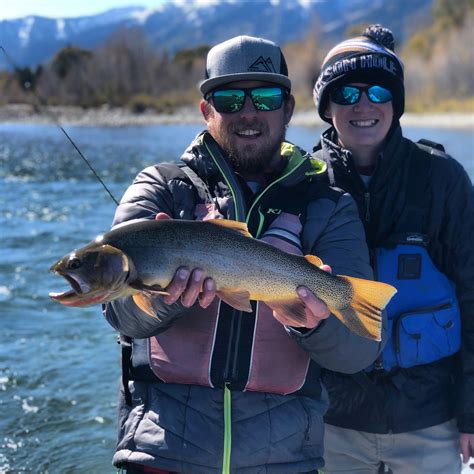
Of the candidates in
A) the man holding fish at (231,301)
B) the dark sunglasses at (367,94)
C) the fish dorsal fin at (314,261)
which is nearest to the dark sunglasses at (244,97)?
the man holding fish at (231,301)

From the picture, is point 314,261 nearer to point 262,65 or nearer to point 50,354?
point 262,65

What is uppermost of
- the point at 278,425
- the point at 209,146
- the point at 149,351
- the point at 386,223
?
the point at 209,146

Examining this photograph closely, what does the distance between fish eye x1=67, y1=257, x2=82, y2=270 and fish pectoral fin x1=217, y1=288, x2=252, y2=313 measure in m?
0.56

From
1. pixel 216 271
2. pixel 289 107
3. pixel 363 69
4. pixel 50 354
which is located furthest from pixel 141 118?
pixel 216 271

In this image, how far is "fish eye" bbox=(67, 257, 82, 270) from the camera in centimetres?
227

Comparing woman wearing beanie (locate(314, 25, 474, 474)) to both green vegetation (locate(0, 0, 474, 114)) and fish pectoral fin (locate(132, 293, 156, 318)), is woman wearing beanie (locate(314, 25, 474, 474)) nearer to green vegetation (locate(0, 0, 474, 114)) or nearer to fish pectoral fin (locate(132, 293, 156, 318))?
fish pectoral fin (locate(132, 293, 156, 318))

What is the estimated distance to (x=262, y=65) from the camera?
3000mm

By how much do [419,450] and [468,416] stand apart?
343mm

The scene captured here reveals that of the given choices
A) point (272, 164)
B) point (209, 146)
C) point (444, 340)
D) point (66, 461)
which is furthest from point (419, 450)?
point (66, 461)

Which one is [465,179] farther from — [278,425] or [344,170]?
[278,425]

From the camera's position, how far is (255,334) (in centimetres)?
269

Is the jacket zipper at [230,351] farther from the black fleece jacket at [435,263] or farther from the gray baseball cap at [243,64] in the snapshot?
the black fleece jacket at [435,263]

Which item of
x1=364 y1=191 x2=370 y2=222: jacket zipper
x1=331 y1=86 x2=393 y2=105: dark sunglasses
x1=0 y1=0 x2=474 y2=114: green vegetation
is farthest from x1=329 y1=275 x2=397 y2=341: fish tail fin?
x1=0 y1=0 x2=474 y2=114: green vegetation

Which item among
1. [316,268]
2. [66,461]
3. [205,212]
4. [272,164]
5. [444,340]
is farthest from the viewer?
[66,461]
